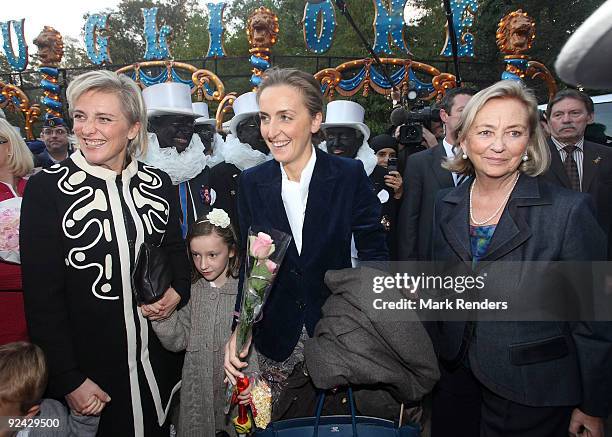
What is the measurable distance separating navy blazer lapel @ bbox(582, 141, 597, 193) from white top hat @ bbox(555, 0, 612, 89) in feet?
11.2

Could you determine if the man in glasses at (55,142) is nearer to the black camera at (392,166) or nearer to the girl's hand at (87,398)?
the black camera at (392,166)

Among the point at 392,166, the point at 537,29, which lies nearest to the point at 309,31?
the point at 537,29

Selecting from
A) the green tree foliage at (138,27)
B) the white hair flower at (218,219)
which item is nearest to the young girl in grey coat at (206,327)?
the white hair flower at (218,219)

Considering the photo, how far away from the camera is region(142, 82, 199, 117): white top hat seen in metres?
3.58

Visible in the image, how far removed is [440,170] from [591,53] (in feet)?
7.98

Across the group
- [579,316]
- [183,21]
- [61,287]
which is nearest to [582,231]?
[579,316]

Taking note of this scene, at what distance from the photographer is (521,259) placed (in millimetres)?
1656

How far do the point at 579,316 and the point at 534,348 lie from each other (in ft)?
0.68

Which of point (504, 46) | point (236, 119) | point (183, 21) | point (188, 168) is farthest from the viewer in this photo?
point (183, 21)

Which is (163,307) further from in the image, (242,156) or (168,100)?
(168,100)

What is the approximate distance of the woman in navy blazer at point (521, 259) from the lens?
5.22 ft

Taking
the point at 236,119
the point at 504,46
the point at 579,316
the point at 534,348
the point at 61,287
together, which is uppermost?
the point at 504,46

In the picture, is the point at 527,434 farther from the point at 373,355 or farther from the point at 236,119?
the point at 236,119

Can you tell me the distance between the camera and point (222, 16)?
48.3 feet
